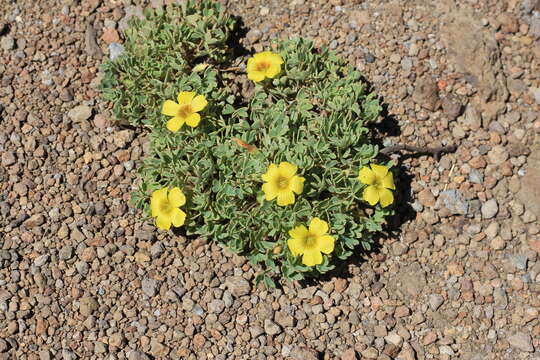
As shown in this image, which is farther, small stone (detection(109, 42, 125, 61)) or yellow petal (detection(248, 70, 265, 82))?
small stone (detection(109, 42, 125, 61))

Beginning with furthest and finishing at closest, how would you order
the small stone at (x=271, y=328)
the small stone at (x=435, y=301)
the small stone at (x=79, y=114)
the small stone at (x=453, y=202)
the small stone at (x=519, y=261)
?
the small stone at (x=79, y=114)
the small stone at (x=453, y=202)
the small stone at (x=519, y=261)
the small stone at (x=435, y=301)
the small stone at (x=271, y=328)

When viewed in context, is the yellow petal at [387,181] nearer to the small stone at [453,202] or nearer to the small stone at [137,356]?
the small stone at [453,202]

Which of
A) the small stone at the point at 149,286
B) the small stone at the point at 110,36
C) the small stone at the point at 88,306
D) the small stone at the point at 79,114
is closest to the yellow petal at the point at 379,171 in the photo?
the small stone at the point at 149,286

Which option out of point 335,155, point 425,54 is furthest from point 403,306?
point 425,54

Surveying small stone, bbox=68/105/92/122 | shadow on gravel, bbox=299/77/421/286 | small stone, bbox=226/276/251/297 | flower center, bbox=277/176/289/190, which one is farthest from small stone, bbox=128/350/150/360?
small stone, bbox=68/105/92/122

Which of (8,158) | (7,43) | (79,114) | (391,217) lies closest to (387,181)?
(391,217)

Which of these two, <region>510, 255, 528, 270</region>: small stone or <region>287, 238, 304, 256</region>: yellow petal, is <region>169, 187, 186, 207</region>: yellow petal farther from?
<region>510, 255, 528, 270</region>: small stone

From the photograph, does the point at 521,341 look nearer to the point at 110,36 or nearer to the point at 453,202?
the point at 453,202
